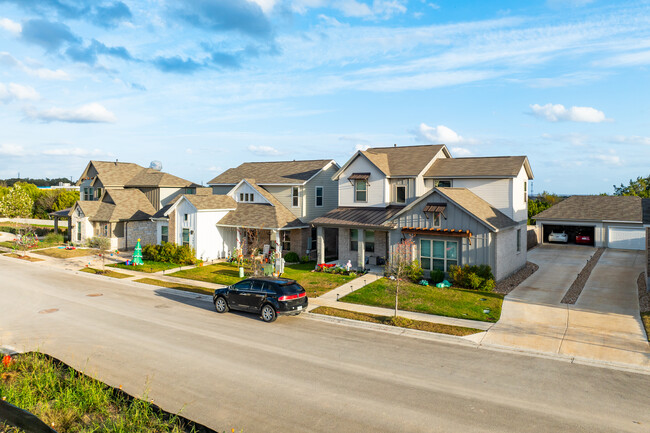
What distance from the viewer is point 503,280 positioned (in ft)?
85.0

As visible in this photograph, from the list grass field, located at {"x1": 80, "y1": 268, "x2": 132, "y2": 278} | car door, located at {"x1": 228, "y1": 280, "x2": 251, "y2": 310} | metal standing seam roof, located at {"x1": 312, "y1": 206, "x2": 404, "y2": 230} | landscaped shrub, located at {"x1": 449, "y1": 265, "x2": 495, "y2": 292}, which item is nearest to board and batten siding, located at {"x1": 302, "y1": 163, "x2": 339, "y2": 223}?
metal standing seam roof, located at {"x1": 312, "y1": 206, "x2": 404, "y2": 230}

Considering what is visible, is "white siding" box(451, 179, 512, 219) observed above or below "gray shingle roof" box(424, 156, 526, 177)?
below

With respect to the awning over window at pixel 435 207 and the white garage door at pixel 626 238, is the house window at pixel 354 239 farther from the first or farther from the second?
the white garage door at pixel 626 238

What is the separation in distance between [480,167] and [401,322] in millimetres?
16175

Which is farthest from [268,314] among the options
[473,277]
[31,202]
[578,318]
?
[31,202]

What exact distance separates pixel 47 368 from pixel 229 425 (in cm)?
567

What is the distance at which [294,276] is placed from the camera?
28125 mm

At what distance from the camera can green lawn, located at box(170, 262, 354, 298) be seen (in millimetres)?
25513

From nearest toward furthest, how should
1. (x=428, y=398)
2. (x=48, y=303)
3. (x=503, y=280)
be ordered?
(x=428, y=398) → (x=48, y=303) → (x=503, y=280)

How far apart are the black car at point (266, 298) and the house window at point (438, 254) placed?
995 cm

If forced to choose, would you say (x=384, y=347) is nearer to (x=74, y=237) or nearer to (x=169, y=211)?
(x=169, y=211)

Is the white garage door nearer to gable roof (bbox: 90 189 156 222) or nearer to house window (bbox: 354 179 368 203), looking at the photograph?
house window (bbox: 354 179 368 203)

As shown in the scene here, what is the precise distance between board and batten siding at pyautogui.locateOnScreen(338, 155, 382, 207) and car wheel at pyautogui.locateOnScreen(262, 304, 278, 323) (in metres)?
14.7

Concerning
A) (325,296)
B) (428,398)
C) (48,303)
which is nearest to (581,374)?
(428,398)
